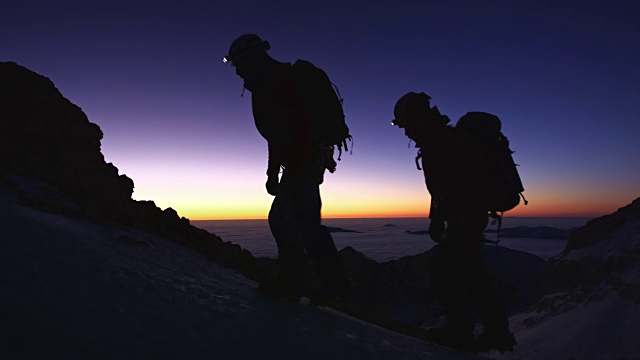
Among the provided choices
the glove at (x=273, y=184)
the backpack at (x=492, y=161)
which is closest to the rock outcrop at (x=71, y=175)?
the glove at (x=273, y=184)

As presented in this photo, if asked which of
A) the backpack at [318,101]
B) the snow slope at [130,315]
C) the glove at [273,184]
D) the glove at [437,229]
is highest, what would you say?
the backpack at [318,101]

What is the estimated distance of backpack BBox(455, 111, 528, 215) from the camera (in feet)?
10.9

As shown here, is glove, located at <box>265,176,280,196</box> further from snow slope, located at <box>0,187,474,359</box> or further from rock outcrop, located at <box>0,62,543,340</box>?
rock outcrop, located at <box>0,62,543,340</box>

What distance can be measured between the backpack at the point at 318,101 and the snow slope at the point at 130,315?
4.96ft

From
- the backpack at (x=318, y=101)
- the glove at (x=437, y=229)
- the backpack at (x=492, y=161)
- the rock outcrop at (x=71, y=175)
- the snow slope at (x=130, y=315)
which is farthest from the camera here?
the rock outcrop at (x=71, y=175)

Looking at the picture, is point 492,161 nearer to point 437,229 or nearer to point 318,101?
point 437,229

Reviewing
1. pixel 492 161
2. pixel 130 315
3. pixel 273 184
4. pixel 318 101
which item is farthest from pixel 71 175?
pixel 492 161

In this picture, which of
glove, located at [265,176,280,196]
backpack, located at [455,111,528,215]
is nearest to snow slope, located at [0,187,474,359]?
glove, located at [265,176,280,196]

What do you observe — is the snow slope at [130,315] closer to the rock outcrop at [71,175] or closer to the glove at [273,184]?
the glove at [273,184]

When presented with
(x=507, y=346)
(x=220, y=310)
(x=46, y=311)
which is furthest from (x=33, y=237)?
(x=507, y=346)

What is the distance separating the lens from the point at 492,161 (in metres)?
3.35

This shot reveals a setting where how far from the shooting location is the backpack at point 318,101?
3.15 metres

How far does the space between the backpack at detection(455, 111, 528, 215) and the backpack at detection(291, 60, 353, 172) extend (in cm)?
121

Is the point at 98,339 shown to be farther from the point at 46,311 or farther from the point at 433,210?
the point at 433,210
